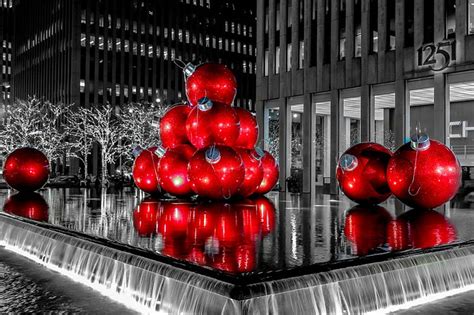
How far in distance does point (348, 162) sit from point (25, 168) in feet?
32.6

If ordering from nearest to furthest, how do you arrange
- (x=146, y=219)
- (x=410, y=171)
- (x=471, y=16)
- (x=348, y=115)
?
(x=146, y=219) → (x=410, y=171) → (x=471, y=16) → (x=348, y=115)

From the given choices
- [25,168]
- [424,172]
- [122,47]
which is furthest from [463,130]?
[122,47]

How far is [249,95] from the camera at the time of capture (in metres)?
94.2

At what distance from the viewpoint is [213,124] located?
35.0 ft

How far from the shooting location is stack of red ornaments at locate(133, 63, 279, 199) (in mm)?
10414

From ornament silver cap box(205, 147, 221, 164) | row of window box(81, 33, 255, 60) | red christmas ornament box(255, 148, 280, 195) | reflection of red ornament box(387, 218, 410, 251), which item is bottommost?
reflection of red ornament box(387, 218, 410, 251)

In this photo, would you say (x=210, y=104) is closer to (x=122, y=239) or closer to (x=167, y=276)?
(x=122, y=239)

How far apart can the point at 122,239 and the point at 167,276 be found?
1.78m

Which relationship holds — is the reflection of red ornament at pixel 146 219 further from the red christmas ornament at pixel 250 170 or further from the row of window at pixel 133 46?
the row of window at pixel 133 46

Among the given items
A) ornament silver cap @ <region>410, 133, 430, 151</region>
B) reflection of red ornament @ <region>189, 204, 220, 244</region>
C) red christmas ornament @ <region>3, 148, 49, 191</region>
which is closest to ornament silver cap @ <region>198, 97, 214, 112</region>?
reflection of red ornament @ <region>189, 204, 220, 244</region>

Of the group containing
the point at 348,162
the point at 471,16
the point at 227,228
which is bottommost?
the point at 227,228

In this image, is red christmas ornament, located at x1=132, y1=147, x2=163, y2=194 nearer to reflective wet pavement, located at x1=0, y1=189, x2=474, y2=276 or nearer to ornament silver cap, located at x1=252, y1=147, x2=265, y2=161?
reflective wet pavement, located at x1=0, y1=189, x2=474, y2=276

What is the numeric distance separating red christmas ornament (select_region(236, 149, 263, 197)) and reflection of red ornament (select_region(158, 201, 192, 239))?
4.25ft

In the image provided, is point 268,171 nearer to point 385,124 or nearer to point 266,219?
point 266,219
